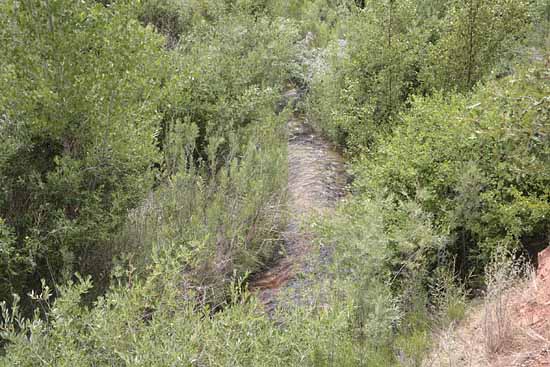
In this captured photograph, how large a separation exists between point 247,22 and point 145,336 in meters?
8.96

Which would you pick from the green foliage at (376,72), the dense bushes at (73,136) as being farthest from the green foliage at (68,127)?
the green foliage at (376,72)

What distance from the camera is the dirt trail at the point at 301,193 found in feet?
20.4

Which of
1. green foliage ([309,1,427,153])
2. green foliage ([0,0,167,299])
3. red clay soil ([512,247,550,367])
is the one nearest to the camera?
red clay soil ([512,247,550,367])

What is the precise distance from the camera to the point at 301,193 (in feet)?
26.1

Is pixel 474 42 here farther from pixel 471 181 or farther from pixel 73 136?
pixel 73 136

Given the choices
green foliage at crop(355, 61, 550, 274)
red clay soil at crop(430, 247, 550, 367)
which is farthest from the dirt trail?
red clay soil at crop(430, 247, 550, 367)

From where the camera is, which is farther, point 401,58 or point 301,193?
point 401,58

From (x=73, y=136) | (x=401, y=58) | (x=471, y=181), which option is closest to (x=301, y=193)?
(x=401, y=58)

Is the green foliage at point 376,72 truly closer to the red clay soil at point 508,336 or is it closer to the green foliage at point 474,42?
the green foliage at point 474,42

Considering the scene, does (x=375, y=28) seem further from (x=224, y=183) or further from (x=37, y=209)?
(x=37, y=209)

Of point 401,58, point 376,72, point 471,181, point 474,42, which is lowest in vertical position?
point 471,181

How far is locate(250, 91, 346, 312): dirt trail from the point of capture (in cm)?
621

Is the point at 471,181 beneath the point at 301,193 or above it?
above

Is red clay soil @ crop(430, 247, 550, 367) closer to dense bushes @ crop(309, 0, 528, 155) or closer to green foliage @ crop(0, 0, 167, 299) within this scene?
green foliage @ crop(0, 0, 167, 299)
